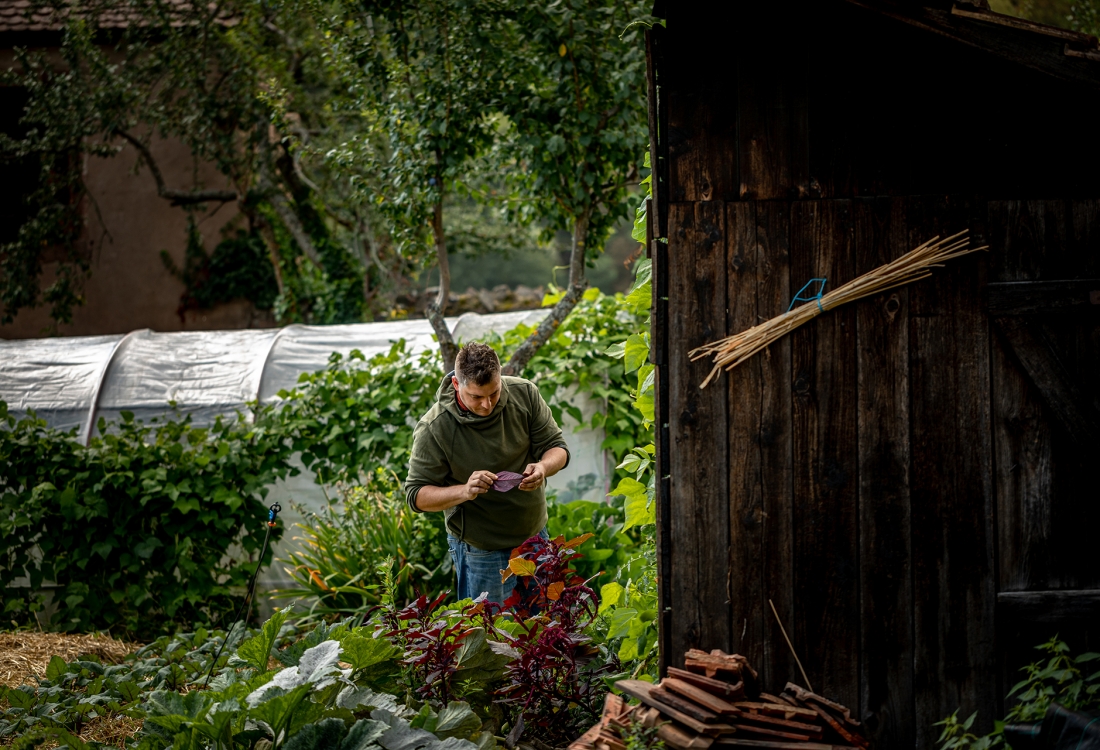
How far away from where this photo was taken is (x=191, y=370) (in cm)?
751

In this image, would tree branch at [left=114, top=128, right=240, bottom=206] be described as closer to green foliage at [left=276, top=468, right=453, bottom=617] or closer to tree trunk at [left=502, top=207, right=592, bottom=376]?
tree trunk at [left=502, top=207, right=592, bottom=376]

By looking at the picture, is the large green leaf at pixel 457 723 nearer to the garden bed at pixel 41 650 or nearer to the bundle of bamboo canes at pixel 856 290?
the bundle of bamboo canes at pixel 856 290

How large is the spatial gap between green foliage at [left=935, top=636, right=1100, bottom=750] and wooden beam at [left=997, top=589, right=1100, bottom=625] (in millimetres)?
87

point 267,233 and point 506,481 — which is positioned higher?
point 267,233

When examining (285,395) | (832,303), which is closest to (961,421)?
(832,303)

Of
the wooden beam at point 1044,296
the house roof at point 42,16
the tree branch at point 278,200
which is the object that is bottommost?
the wooden beam at point 1044,296

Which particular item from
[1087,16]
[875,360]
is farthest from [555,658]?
[1087,16]

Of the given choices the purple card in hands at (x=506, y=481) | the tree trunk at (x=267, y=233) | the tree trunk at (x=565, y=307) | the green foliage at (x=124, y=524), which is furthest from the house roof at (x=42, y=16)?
the purple card in hands at (x=506, y=481)

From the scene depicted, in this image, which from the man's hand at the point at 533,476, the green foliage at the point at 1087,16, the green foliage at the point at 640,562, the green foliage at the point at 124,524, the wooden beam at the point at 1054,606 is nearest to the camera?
the wooden beam at the point at 1054,606

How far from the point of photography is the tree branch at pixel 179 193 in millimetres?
11164

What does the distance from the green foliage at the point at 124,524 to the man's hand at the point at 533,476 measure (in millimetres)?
2856

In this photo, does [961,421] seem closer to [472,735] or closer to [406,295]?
Answer: [472,735]

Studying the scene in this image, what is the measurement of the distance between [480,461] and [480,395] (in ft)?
1.28

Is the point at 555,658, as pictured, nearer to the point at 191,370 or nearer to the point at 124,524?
the point at 124,524
